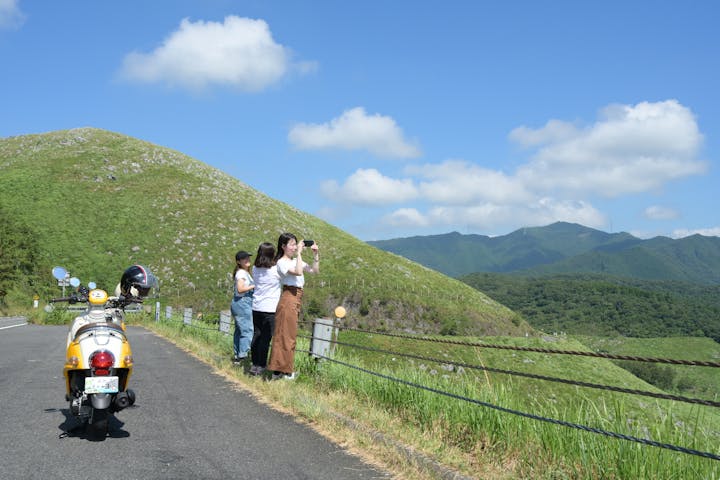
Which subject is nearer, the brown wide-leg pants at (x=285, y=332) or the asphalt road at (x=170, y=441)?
the asphalt road at (x=170, y=441)

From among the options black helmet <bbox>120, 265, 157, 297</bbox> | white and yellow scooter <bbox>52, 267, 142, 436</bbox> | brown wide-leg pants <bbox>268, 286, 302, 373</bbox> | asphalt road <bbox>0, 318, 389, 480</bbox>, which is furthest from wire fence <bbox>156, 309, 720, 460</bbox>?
white and yellow scooter <bbox>52, 267, 142, 436</bbox>

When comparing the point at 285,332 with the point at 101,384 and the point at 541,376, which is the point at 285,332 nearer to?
the point at 101,384

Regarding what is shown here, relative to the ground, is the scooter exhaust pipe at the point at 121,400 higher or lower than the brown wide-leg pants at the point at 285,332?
lower

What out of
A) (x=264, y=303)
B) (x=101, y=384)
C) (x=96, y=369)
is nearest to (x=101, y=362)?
(x=96, y=369)

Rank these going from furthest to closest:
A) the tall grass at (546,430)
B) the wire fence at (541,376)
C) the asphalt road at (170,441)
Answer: the asphalt road at (170,441) → the tall grass at (546,430) → the wire fence at (541,376)

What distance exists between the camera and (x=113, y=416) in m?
7.04

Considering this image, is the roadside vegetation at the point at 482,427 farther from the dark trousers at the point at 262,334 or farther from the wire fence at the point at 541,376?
the dark trousers at the point at 262,334

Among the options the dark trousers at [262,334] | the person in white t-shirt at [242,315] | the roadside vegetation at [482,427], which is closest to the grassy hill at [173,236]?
the person in white t-shirt at [242,315]

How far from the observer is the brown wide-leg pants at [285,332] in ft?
29.9

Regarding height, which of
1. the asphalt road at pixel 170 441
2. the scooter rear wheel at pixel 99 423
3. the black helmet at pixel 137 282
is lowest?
the asphalt road at pixel 170 441

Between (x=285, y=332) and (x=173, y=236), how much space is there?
227 ft

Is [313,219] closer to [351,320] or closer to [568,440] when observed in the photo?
[351,320]

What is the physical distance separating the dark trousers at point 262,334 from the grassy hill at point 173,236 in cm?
5041

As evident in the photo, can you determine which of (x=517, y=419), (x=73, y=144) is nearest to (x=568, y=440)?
(x=517, y=419)
